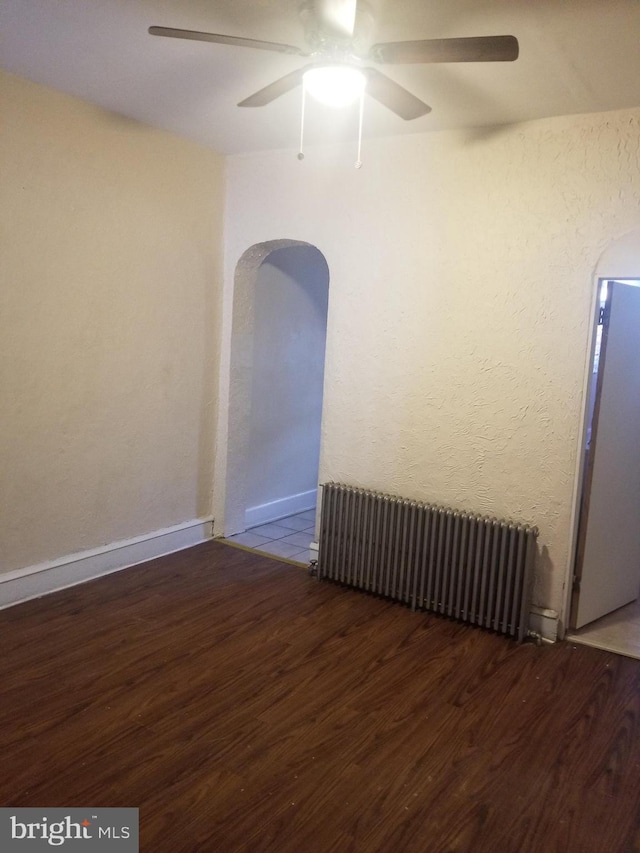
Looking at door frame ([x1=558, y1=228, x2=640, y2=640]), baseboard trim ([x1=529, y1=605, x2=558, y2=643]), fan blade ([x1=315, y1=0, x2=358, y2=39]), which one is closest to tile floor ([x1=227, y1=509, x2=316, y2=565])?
baseboard trim ([x1=529, y1=605, x2=558, y2=643])

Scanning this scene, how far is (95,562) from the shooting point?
12.3 ft

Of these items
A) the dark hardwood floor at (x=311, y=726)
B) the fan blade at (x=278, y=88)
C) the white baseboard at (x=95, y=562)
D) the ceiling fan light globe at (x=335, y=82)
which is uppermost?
the fan blade at (x=278, y=88)

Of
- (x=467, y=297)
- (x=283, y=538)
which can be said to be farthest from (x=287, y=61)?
(x=283, y=538)

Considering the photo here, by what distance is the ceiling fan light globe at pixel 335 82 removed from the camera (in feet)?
7.27

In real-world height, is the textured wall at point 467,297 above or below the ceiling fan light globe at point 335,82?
below

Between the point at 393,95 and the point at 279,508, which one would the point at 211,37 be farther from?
the point at 279,508

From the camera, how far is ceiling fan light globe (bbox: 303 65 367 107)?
2.22 m

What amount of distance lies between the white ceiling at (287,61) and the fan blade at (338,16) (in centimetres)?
15

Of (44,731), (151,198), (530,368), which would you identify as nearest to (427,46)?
(530,368)

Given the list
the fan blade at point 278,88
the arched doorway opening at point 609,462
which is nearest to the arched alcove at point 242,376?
the fan blade at point 278,88

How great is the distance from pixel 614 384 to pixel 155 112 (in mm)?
2813

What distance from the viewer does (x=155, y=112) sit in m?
3.46
